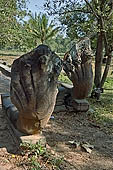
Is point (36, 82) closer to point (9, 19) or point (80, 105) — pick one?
point (80, 105)

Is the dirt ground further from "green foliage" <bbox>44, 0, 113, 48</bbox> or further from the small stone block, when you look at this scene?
"green foliage" <bbox>44, 0, 113, 48</bbox>

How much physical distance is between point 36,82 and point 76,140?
1.48 m

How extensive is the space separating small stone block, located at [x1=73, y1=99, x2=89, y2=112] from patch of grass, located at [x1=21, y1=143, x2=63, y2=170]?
208 centimetres

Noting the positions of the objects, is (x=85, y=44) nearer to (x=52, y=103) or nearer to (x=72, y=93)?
(x=72, y=93)

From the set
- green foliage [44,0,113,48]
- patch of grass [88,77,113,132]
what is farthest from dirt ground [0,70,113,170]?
green foliage [44,0,113,48]

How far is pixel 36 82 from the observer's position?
2.28m

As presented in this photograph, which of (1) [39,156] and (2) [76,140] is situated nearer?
(1) [39,156]

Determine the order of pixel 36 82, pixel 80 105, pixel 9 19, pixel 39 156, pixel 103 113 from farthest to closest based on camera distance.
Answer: pixel 9 19 → pixel 103 113 → pixel 80 105 → pixel 39 156 → pixel 36 82

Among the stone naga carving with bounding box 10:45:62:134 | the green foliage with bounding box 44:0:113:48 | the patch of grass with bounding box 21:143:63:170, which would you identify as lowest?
the patch of grass with bounding box 21:143:63:170

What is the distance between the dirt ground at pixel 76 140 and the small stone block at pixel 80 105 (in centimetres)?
12

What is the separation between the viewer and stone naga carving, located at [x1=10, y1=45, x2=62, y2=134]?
2277mm

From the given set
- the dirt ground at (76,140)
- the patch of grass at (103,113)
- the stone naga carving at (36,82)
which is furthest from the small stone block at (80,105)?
the stone naga carving at (36,82)

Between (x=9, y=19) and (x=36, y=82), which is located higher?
(x=9, y=19)

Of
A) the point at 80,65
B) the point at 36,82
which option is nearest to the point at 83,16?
the point at 80,65
